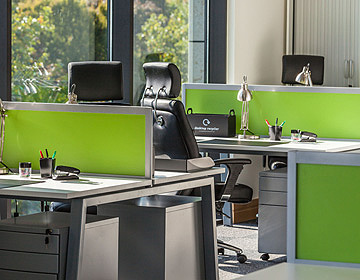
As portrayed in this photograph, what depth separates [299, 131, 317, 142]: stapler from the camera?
5074 mm

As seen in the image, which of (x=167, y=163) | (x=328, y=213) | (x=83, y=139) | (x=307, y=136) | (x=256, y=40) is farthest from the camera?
(x=256, y=40)

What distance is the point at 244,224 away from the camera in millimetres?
5992

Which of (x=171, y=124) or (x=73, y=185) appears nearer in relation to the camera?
(x=73, y=185)

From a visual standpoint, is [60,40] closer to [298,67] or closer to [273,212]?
[273,212]

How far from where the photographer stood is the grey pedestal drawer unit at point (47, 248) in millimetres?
3000

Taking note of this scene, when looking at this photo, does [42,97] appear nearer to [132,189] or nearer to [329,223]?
[132,189]

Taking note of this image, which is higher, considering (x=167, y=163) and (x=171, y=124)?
(x=171, y=124)

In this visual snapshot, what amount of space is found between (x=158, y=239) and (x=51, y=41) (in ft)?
6.11

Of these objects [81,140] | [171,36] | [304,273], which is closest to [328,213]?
[304,273]

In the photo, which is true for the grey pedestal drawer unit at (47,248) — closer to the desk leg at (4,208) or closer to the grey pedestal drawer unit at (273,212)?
the desk leg at (4,208)

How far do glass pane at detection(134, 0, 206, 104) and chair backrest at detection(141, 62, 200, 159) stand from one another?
131 cm

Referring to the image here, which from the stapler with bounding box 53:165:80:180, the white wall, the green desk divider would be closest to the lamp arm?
the white wall

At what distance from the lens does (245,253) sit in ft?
16.3

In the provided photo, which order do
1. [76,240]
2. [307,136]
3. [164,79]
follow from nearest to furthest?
1. [76,240]
2. [164,79]
3. [307,136]
